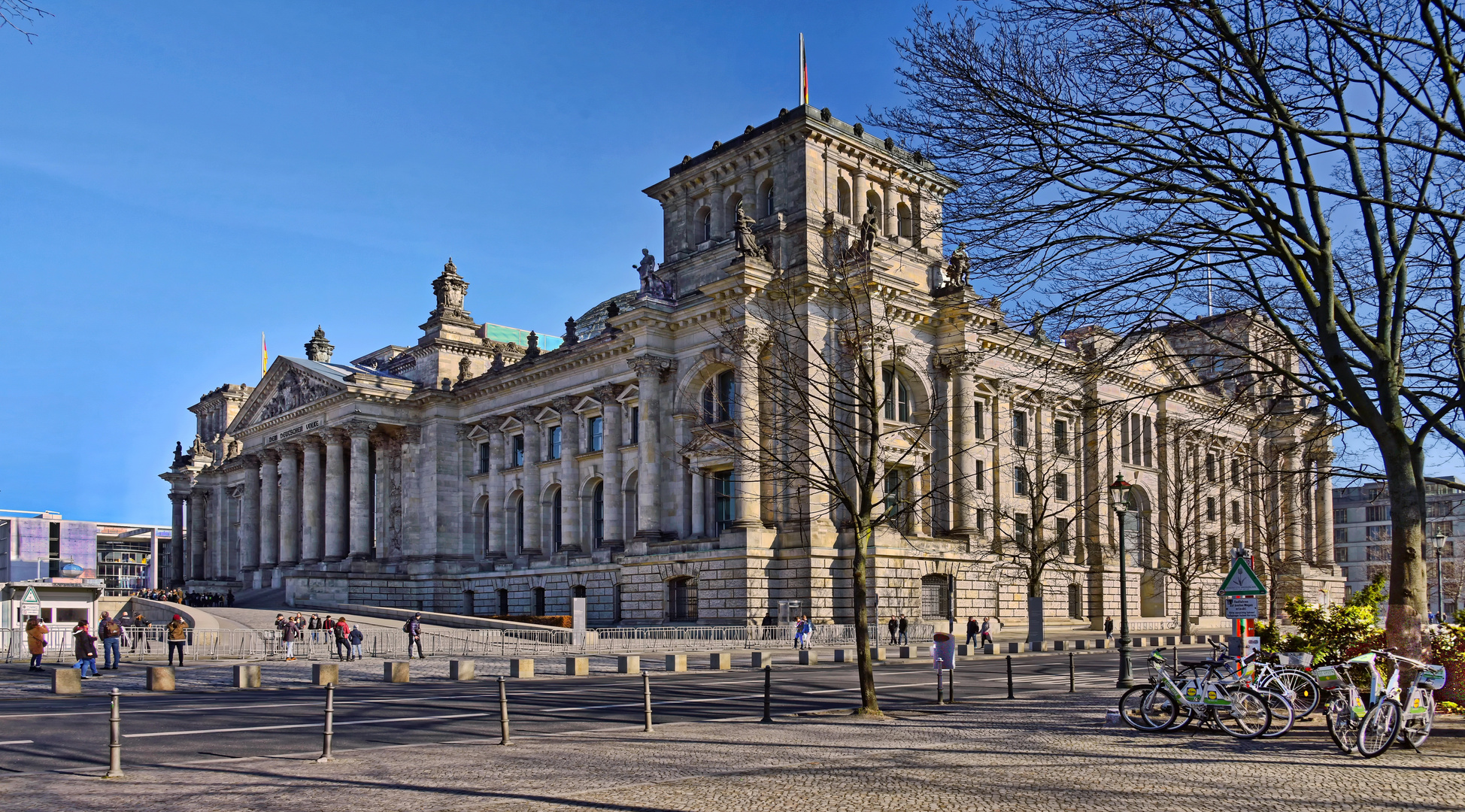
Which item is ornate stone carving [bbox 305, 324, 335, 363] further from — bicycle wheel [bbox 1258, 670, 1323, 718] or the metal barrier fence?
bicycle wheel [bbox 1258, 670, 1323, 718]

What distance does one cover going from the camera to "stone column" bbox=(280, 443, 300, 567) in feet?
254

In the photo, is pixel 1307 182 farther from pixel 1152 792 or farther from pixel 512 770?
pixel 512 770

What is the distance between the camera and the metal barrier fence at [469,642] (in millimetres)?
41406

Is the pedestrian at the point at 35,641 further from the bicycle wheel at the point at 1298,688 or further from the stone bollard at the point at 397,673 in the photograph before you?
the bicycle wheel at the point at 1298,688

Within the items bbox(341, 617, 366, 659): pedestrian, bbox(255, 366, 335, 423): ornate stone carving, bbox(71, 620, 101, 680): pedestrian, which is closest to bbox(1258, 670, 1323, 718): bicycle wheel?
bbox(71, 620, 101, 680): pedestrian

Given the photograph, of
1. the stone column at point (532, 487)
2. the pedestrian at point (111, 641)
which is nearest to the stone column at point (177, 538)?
the stone column at point (532, 487)

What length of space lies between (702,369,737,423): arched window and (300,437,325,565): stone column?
31.2 meters

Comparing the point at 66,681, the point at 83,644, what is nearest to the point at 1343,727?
the point at 66,681

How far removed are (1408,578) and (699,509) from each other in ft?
126

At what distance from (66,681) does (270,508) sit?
58793 millimetres

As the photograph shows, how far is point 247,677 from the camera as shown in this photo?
2728 cm

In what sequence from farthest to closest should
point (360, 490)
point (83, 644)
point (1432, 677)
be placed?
1. point (360, 490)
2. point (83, 644)
3. point (1432, 677)

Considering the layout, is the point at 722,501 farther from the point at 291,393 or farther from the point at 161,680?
the point at 291,393

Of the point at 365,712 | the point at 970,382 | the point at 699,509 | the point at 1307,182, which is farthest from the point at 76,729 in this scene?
the point at 970,382
